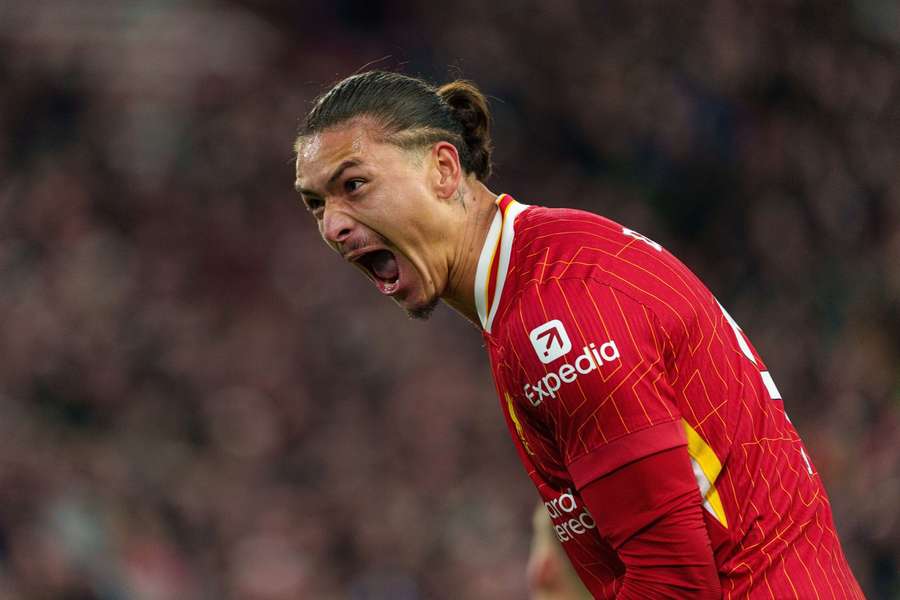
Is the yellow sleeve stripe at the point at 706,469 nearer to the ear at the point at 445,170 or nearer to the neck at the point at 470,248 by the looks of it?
the neck at the point at 470,248

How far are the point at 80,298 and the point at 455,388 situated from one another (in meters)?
2.44

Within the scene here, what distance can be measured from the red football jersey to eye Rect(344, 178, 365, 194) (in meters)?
0.31

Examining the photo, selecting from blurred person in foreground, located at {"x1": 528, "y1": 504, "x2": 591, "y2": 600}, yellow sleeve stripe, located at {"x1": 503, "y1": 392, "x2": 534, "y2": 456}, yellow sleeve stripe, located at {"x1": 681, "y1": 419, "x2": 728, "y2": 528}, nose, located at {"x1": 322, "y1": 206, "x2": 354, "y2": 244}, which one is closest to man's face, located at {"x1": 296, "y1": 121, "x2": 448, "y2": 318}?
nose, located at {"x1": 322, "y1": 206, "x2": 354, "y2": 244}

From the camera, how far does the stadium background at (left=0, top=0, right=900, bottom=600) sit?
23.4 feet

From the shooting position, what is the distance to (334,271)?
28.4 feet

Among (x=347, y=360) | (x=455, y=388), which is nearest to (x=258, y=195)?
(x=347, y=360)

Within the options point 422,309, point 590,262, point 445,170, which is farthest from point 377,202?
point 590,262

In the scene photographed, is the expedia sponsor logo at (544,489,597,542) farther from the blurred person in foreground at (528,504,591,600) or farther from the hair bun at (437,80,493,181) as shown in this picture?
the blurred person in foreground at (528,504,591,600)

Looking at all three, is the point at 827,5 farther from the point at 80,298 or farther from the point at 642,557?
the point at 642,557

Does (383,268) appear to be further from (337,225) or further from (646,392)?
(646,392)

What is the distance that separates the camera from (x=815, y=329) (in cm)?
789

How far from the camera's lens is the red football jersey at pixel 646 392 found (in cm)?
224

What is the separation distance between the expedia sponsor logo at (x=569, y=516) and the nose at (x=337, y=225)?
Answer: 68 cm

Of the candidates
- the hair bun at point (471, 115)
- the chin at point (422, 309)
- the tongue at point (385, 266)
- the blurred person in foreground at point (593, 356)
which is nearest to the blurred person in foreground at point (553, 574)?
the blurred person in foreground at point (593, 356)
